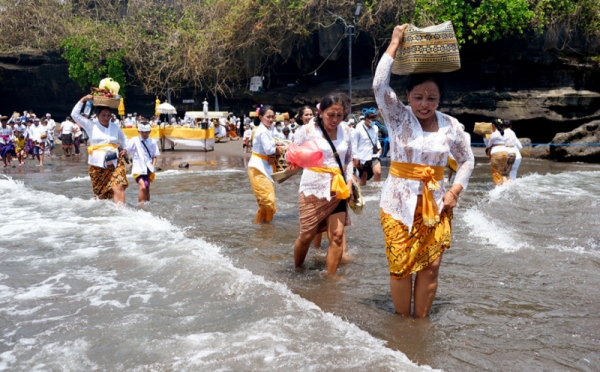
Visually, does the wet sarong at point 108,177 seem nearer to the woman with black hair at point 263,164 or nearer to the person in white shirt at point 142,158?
the person in white shirt at point 142,158

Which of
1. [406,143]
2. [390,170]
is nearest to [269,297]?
[390,170]

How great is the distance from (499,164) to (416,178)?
8.82m

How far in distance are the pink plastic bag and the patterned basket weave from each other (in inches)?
72.6

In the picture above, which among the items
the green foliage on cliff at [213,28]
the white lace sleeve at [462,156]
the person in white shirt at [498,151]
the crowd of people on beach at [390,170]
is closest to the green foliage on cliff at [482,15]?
the green foliage on cliff at [213,28]

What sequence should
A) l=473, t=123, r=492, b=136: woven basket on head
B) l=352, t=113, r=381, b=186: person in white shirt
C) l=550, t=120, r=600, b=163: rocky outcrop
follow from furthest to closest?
l=550, t=120, r=600, b=163: rocky outcrop → l=473, t=123, r=492, b=136: woven basket on head → l=352, t=113, r=381, b=186: person in white shirt

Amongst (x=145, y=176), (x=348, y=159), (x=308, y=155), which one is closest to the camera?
(x=308, y=155)

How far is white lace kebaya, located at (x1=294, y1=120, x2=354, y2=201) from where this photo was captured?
217 inches

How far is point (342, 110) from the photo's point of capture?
5.59m

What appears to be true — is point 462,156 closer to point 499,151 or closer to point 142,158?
point 142,158

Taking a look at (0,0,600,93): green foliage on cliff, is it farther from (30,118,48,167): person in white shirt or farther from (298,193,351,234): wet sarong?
(298,193,351,234): wet sarong

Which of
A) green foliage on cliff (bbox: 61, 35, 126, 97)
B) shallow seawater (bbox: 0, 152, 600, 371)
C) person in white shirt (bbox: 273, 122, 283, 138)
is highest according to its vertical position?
green foliage on cliff (bbox: 61, 35, 126, 97)

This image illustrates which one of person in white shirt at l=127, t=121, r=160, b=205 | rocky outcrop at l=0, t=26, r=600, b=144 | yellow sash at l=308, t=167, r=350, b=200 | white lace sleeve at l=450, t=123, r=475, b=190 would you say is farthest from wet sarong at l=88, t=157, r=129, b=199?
rocky outcrop at l=0, t=26, r=600, b=144

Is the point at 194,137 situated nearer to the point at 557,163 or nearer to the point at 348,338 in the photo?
the point at 557,163

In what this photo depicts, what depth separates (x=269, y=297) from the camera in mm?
4680
